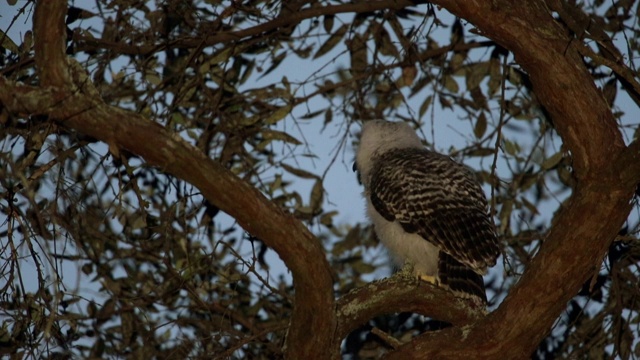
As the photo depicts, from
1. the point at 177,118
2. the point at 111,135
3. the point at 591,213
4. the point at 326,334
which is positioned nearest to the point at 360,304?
the point at 326,334

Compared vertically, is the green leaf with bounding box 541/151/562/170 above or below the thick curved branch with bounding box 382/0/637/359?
above

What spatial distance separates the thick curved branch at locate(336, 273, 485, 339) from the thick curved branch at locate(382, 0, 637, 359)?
49cm

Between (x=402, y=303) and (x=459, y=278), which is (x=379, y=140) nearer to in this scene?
(x=459, y=278)

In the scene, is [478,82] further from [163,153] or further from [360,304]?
[163,153]

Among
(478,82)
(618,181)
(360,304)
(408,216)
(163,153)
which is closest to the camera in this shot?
(163,153)

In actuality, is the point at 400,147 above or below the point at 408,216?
above

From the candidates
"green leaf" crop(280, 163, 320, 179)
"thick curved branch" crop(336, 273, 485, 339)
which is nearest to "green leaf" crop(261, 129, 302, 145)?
"green leaf" crop(280, 163, 320, 179)

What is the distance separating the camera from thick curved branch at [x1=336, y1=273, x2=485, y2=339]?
4.52 meters

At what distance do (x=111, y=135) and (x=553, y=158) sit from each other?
11.6 ft

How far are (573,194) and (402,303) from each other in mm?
1209

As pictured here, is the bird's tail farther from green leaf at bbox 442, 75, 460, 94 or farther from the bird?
green leaf at bbox 442, 75, 460, 94

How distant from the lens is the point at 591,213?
4.04 metres

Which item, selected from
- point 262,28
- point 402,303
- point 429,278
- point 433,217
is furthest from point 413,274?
point 262,28

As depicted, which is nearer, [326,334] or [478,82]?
[326,334]
